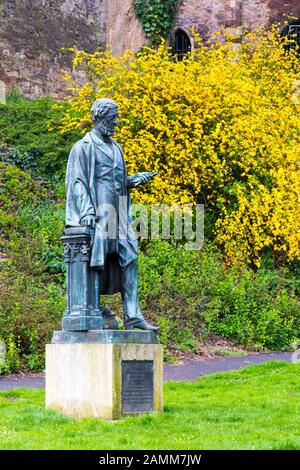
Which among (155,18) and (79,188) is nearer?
(79,188)

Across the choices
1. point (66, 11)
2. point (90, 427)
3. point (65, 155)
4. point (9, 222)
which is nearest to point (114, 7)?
point (66, 11)

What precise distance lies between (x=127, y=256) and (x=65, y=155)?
1160cm

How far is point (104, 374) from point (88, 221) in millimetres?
1469

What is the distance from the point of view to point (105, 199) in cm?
961

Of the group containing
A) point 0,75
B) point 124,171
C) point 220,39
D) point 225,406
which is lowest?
point 225,406

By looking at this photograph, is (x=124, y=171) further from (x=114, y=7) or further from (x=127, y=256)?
(x=114, y=7)

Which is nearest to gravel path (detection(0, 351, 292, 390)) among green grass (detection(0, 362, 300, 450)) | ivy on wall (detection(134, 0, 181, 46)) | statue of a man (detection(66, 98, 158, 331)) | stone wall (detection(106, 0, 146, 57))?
green grass (detection(0, 362, 300, 450))

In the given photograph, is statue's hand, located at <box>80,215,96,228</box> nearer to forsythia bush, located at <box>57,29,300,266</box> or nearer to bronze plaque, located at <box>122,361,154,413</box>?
bronze plaque, located at <box>122,361,154,413</box>

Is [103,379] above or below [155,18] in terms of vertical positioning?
below

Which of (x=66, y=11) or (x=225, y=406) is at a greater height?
(x=66, y=11)

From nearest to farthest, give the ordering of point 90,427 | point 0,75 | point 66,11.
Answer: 1. point 90,427
2. point 0,75
3. point 66,11

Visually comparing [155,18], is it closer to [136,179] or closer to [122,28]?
[122,28]

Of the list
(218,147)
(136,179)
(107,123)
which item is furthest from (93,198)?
(218,147)

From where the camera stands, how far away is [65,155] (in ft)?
68.7
